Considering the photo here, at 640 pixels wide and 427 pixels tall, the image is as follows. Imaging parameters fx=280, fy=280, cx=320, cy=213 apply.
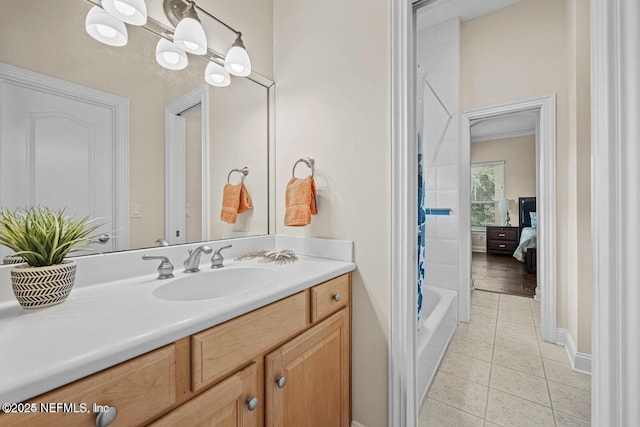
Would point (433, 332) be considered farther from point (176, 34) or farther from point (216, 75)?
point (176, 34)

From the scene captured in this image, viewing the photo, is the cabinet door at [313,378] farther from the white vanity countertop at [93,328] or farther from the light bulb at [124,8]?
the light bulb at [124,8]

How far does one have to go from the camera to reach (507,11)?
2.58 meters

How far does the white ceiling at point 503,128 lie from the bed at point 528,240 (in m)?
1.38

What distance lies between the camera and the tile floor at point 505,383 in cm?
149

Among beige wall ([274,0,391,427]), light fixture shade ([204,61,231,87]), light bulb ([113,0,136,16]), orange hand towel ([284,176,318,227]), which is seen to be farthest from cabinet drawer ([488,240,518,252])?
light bulb ([113,0,136,16])

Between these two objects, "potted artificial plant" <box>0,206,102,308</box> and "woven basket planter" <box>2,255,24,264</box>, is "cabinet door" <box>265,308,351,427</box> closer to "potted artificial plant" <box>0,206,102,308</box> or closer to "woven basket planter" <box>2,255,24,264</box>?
"potted artificial plant" <box>0,206,102,308</box>

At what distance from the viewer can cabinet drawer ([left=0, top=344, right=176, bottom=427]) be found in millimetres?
476

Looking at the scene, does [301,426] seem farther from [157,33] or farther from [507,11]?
[507,11]

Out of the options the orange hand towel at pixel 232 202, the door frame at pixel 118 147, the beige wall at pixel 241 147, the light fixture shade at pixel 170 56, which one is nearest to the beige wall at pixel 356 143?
the beige wall at pixel 241 147

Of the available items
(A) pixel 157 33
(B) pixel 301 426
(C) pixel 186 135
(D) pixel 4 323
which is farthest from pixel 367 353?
(A) pixel 157 33

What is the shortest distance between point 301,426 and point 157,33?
5.50ft

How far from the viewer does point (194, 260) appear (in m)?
1.20

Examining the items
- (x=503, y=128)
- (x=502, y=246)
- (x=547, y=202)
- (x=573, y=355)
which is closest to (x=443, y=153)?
(x=547, y=202)

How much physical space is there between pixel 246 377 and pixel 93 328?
413 mm
